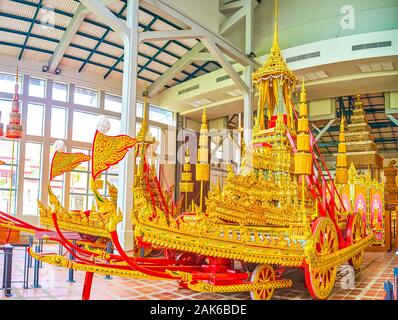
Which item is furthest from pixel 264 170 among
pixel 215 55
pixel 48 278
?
pixel 215 55

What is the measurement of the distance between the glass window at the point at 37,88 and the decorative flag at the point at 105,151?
9150 millimetres

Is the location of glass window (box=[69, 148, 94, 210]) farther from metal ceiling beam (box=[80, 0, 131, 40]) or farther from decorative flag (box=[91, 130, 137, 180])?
decorative flag (box=[91, 130, 137, 180])

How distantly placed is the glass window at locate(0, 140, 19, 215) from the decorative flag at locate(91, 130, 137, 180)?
872cm

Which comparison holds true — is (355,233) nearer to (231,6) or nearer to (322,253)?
(322,253)

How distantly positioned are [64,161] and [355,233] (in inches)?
180

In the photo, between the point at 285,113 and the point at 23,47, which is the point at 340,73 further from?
the point at 23,47

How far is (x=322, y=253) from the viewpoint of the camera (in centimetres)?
434

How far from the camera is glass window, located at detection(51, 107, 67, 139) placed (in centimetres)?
1157

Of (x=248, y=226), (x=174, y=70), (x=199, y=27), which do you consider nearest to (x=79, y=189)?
(x=174, y=70)

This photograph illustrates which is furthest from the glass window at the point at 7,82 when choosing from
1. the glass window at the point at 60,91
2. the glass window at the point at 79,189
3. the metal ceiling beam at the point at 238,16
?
the metal ceiling beam at the point at 238,16

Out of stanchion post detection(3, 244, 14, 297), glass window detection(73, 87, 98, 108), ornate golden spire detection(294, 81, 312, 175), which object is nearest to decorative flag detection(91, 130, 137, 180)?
stanchion post detection(3, 244, 14, 297)

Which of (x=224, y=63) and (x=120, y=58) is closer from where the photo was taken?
(x=224, y=63)

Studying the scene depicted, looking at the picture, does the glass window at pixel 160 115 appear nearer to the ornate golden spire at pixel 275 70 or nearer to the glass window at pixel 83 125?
the glass window at pixel 83 125
